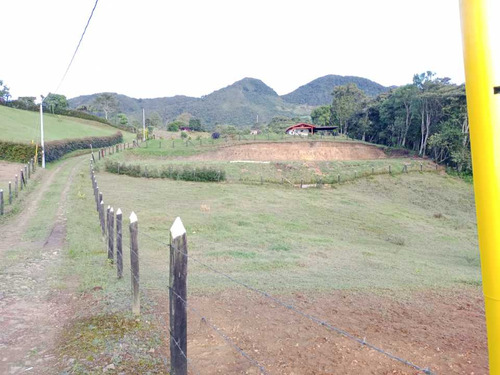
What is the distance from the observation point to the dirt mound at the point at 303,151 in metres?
55.9

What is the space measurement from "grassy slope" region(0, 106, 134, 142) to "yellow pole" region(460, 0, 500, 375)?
3879 cm

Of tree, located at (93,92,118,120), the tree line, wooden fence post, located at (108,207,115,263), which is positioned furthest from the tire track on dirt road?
tree, located at (93,92,118,120)

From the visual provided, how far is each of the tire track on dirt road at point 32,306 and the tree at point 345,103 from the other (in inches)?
2846

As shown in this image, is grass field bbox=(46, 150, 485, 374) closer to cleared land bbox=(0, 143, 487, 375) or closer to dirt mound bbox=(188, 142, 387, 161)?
cleared land bbox=(0, 143, 487, 375)

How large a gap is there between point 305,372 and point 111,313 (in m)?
2.96

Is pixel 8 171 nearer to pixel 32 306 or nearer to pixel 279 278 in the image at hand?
pixel 32 306

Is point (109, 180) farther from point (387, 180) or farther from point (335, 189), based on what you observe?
point (387, 180)

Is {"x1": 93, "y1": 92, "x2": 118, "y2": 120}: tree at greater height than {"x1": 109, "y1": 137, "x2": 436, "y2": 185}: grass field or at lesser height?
greater

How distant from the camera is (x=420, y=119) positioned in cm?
5853

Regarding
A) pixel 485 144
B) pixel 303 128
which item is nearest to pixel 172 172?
pixel 485 144

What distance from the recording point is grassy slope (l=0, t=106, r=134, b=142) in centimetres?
3841

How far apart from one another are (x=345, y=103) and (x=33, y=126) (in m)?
54.3

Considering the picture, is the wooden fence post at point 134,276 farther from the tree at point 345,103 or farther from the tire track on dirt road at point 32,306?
the tree at point 345,103

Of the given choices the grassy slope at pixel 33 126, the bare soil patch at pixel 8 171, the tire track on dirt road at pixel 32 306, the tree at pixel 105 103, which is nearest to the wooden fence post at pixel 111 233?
the tire track on dirt road at pixel 32 306
